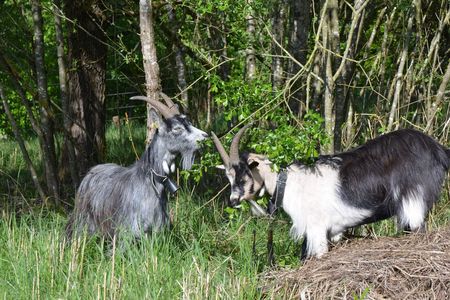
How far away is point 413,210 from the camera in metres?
5.77

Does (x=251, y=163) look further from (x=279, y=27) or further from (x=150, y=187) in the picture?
(x=279, y=27)

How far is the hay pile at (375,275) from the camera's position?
5.07 m

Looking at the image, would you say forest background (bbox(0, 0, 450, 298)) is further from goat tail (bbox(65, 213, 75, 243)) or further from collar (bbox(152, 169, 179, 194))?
goat tail (bbox(65, 213, 75, 243))

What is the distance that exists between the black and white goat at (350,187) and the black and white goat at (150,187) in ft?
1.85

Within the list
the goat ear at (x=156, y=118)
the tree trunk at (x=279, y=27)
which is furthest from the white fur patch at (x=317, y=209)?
the tree trunk at (x=279, y=27)

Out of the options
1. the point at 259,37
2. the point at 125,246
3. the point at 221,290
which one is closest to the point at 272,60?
the point at 259,37

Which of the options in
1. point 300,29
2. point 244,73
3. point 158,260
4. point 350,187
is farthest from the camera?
point 244,73

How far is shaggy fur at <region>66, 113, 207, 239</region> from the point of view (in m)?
6.22

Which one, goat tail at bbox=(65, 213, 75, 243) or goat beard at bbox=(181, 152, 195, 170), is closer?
goat beard at bbox=(181, 152, 195, 170)

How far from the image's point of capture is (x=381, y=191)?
19.1 ft

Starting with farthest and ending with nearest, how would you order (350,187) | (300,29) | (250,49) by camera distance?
(300,29) < (250,49) < (350,187)

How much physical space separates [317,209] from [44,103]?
3760mm

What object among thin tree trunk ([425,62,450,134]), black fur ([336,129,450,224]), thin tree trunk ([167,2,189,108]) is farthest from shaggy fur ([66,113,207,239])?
thin tree trunk ([425,62,450,134])

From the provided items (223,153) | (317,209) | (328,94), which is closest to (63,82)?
(328,94)
